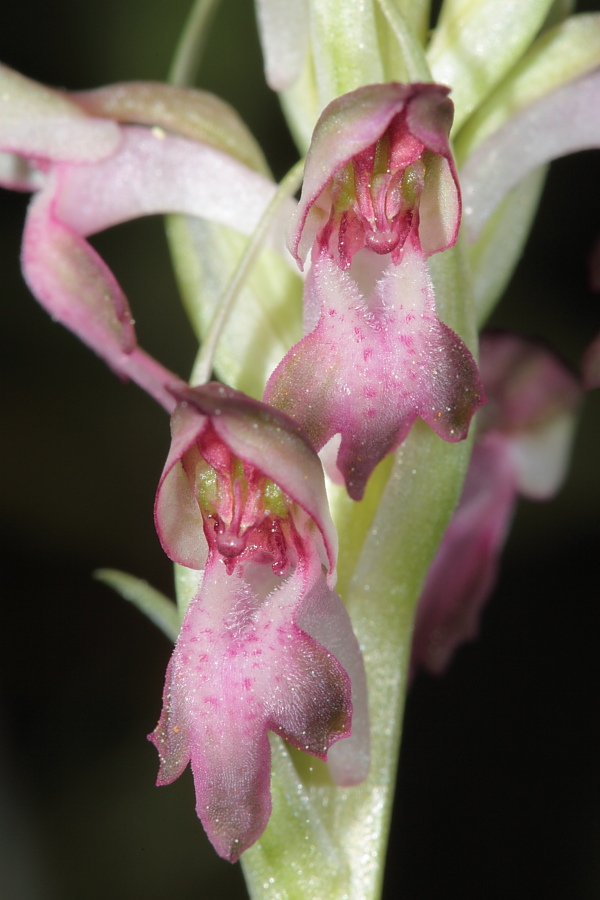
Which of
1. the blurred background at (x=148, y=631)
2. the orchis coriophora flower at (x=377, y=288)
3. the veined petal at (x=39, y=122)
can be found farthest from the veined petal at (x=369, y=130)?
the blurred background at (x=148, y=631)

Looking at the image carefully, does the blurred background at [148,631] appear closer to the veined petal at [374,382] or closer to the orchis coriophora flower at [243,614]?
the orchis coriophora flower at [243,614]

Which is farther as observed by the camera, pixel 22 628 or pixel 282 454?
pixel 22 628

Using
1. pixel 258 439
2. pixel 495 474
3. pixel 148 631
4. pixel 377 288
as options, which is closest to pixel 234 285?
pixel 377 288

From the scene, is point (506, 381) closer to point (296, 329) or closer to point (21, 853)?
point (296, 329)

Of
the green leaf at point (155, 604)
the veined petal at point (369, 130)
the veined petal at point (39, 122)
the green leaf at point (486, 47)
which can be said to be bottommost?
the green leaf at point (155, 604)

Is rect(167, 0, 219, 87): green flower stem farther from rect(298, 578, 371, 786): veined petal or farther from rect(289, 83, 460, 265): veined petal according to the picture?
rect(298, 578, 371, 786): veined petal

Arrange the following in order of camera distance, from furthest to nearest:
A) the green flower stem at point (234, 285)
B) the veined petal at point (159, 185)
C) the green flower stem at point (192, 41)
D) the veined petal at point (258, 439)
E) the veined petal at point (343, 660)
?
the green flower stem at point (192, 41) < the veined petal at point (159, 185) < the green flower stem at point (234, 285) < the veined petal at point (343, 660) < the veined petal at point (258, 439)

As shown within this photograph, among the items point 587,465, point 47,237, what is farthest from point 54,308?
point 587,465
